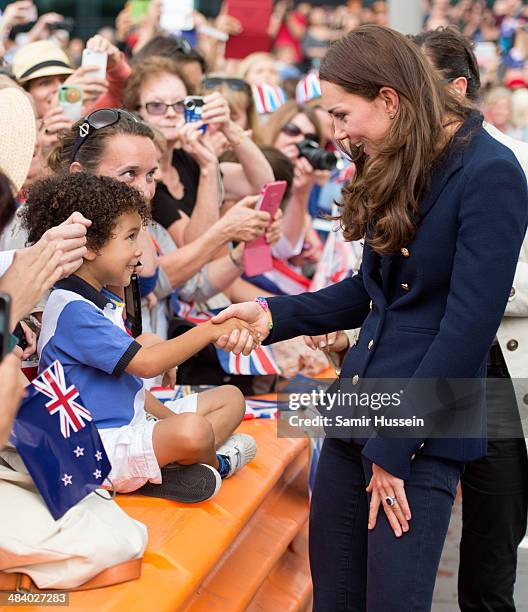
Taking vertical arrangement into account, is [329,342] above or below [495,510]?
above

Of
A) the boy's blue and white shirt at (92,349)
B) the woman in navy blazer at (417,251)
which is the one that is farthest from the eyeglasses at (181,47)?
the woman in navy blazer at (417,251)

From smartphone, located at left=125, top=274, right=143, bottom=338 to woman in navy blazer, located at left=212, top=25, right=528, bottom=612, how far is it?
0.95 meters

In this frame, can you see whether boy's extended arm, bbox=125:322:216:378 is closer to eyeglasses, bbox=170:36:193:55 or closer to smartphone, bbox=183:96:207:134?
smartphone, bbox=183:96:207:134

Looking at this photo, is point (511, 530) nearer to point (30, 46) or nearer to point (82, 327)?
point (82, 327)

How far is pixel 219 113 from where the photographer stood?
4.63 metres

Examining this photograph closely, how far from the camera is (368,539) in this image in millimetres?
2590

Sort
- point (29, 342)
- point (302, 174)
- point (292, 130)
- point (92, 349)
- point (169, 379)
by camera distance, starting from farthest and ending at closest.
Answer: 1. point (292, 130)
2. point (302, 174)
3. point (169, 379)
4. point (29, 342)
5. point (92, 349)

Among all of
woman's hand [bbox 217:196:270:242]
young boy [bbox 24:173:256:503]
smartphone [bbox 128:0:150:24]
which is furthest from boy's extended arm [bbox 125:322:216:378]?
smartphone [bbox 128:0:150:24]

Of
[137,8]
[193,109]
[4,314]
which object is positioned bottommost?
[137,8]

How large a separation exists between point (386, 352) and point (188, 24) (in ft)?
18.0

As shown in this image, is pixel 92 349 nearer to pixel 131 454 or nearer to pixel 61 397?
pixel 131 454

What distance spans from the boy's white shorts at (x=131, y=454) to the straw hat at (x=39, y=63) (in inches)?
94.6

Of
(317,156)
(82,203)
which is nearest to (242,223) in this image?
(82,203)

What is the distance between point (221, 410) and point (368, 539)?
0.78m
